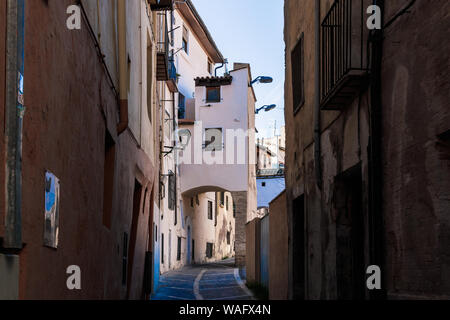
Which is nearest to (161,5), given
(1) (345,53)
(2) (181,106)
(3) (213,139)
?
(1) (345,53)

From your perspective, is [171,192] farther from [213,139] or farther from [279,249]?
[279,249]

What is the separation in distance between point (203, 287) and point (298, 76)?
11.4 meters

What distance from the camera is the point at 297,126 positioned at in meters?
10.9

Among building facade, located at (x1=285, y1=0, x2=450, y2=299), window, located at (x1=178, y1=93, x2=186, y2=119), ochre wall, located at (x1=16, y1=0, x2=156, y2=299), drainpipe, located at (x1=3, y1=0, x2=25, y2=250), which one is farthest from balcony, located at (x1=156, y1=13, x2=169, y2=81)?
window, located at (x1=178, y1=93, x2=186, y2=119)

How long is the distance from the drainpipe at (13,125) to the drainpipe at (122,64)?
17.7 ft

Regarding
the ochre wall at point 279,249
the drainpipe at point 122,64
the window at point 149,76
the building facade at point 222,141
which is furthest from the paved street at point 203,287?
the drainpipe at point 122,64

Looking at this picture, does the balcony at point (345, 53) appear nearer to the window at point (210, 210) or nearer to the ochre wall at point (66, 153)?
the ochre wall at point (66, 153)

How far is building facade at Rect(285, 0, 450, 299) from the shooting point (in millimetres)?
5004

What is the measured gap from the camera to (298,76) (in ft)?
36.1

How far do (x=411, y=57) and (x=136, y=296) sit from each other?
9472 millimetres

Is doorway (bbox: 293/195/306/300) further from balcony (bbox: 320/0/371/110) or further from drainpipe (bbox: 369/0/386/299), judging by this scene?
drainpipe (bbox: 369/0/386/299)

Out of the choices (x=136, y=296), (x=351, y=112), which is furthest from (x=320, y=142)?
(x=136, y=296)

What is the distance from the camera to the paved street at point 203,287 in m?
17.3
